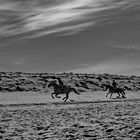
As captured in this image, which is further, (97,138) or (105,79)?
(105,79)

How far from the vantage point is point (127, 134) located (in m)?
9.20

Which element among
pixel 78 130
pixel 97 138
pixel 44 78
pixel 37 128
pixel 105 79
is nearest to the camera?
pixel 97 138

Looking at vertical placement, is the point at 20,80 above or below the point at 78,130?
above

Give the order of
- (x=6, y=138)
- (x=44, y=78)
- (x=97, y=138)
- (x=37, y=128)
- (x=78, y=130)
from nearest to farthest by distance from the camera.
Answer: (x=97, y=138) < (x=6, y=138) < (x=78, y=130) < (x=37, y=128) < (x=44, y=78)

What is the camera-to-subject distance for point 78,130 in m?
10.7

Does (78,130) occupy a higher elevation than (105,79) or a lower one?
lower

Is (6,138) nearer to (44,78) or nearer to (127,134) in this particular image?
(127,134)

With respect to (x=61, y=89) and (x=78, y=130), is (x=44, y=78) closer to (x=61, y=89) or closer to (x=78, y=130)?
(x=61, y=89)

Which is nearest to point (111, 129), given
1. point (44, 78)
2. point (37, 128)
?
point (37, 128)

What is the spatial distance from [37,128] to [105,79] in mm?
60026

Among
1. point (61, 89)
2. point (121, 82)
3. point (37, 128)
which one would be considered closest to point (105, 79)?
point (121, 82)

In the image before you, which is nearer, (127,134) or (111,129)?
(127,134)

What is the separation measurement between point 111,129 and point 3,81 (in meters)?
46.2

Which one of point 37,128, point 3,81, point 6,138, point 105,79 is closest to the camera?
point 6,138
